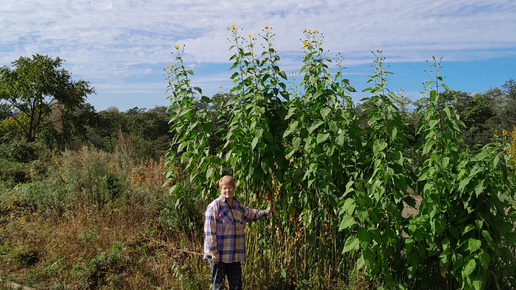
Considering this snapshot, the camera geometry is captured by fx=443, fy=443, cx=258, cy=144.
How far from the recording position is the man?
3738mm

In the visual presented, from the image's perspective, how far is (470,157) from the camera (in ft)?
11.2

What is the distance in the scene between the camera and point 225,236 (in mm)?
3801

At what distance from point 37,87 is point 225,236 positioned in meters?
15.0

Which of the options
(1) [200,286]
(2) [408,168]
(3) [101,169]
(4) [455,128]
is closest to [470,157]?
(4) [455,128]

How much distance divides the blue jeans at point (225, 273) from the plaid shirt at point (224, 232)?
0.24 feet

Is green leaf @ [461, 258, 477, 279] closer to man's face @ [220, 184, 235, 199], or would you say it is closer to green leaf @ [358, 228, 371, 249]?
green leaf @ [358, 228, 371, 249]

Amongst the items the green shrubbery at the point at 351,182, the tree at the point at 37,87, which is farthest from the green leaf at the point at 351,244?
the tree at the point at 37,87

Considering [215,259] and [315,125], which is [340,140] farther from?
[215,259]

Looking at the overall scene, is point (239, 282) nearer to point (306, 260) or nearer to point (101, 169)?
point (306, 260)

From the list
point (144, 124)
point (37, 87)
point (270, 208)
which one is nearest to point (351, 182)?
point (270, 208)

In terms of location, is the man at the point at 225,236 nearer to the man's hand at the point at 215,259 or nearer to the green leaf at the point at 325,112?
the man's hand at the point at 215,259

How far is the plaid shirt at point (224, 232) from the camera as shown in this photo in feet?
12.2

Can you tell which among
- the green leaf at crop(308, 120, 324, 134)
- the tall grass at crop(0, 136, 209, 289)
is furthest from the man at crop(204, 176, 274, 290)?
the green leaf at crop(308, 120, 324, 134)

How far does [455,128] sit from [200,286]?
267cm
